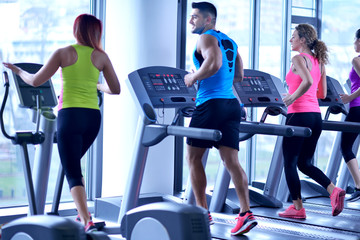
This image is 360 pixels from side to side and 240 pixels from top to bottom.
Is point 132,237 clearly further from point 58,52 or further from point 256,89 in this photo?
point 256,89

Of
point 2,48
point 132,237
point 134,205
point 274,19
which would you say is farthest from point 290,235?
point 274,19

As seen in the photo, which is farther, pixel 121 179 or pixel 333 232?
pixel 121 179

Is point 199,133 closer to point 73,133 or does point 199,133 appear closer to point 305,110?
point 73,133

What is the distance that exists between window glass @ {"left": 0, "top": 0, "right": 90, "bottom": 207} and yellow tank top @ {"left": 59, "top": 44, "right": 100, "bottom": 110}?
1.16 m

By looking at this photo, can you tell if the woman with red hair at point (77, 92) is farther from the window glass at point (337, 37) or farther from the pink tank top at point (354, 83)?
the window glass at point (337, 37)

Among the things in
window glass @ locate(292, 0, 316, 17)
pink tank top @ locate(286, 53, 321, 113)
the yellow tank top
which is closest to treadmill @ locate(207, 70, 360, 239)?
pink tank top @ locate(286, 53, 321, 113)

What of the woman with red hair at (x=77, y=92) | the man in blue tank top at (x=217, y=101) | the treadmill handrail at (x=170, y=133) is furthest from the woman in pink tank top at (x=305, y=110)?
the woman with red hair at (x=77, y=92)

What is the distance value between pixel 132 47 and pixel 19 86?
1.41 m

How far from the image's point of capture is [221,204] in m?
4.97

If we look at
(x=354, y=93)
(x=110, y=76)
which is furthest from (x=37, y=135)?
(x=354, y=93)

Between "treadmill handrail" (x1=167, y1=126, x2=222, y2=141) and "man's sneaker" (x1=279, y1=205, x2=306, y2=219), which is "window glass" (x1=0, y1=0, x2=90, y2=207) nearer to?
"treadmill handrail" (x1=167, y1=126, x2=222, y2=141)

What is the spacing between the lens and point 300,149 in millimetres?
4379

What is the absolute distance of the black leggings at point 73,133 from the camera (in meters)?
3.40

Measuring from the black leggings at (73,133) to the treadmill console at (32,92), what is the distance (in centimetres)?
30
